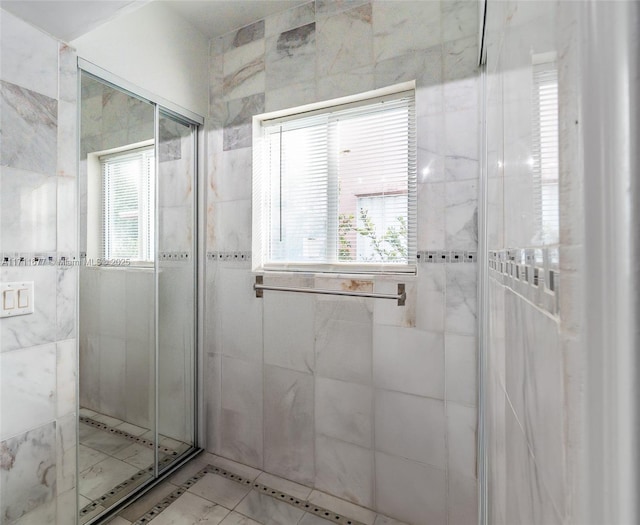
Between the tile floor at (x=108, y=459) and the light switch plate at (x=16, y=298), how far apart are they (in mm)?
513

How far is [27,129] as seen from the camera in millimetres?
1201

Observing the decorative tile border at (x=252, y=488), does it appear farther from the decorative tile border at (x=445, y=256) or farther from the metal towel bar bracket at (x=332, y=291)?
the decorative tile border at (x=445, y=256)

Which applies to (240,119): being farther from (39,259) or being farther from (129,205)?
(39,259)

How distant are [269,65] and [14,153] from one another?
123 centimetres

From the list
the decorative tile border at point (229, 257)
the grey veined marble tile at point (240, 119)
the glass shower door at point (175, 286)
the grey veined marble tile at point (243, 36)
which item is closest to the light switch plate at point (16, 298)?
Answer: the glass shower door at point (175, 286)

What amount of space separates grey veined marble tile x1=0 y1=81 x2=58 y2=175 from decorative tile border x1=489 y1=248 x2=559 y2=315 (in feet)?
5.09

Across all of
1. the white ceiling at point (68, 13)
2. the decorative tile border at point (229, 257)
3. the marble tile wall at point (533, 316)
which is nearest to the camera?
the marble tile wall at point (533, 316)

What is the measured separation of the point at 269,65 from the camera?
181 centimetres

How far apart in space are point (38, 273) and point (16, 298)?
113 mm

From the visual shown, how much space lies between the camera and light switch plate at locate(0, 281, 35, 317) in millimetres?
1137

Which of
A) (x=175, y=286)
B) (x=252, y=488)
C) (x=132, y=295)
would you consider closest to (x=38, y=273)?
(x=132, y=295)

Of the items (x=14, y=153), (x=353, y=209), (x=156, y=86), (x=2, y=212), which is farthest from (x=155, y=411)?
(x=156, y=86)

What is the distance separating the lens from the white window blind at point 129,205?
1526mm

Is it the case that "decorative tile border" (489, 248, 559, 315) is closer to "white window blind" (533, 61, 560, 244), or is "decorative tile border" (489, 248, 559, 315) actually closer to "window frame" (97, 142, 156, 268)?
"white window blind" (533, 61, 560, 244)
